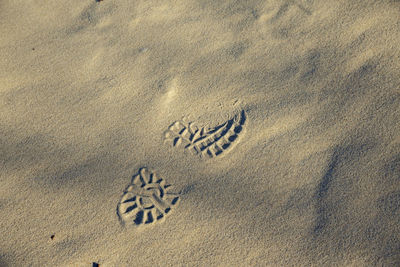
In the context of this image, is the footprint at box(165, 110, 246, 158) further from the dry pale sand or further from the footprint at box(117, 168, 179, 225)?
the footprint at box(117, 168, 179, 225)

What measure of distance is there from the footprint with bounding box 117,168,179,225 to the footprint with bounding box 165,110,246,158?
8.5 inches

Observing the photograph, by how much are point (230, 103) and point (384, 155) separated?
2.51ft

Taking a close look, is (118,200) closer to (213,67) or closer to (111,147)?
(111,147)

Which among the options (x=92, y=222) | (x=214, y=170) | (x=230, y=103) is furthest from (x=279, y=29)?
(x=92, y=222)

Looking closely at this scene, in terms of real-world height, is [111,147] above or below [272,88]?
above

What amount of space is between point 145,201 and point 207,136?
434mm

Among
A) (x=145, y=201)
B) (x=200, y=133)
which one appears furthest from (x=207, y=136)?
(x=145, y=201)

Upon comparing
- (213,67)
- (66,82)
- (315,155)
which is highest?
(66,82)

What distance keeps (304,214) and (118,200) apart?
84cm

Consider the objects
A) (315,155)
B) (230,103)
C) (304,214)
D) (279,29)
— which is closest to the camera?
(304,214)

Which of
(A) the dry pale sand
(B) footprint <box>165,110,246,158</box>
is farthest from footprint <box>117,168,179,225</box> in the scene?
(B) footprint <box>165,110,246,158</box>

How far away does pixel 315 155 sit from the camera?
5.24 feet

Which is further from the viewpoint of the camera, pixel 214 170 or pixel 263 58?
pixel 263 58

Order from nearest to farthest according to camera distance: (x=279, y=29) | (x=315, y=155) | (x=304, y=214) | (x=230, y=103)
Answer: (x=304, y=214) < (x=315, y=155) < (x=230, y=103) < (x=279, y=29)
